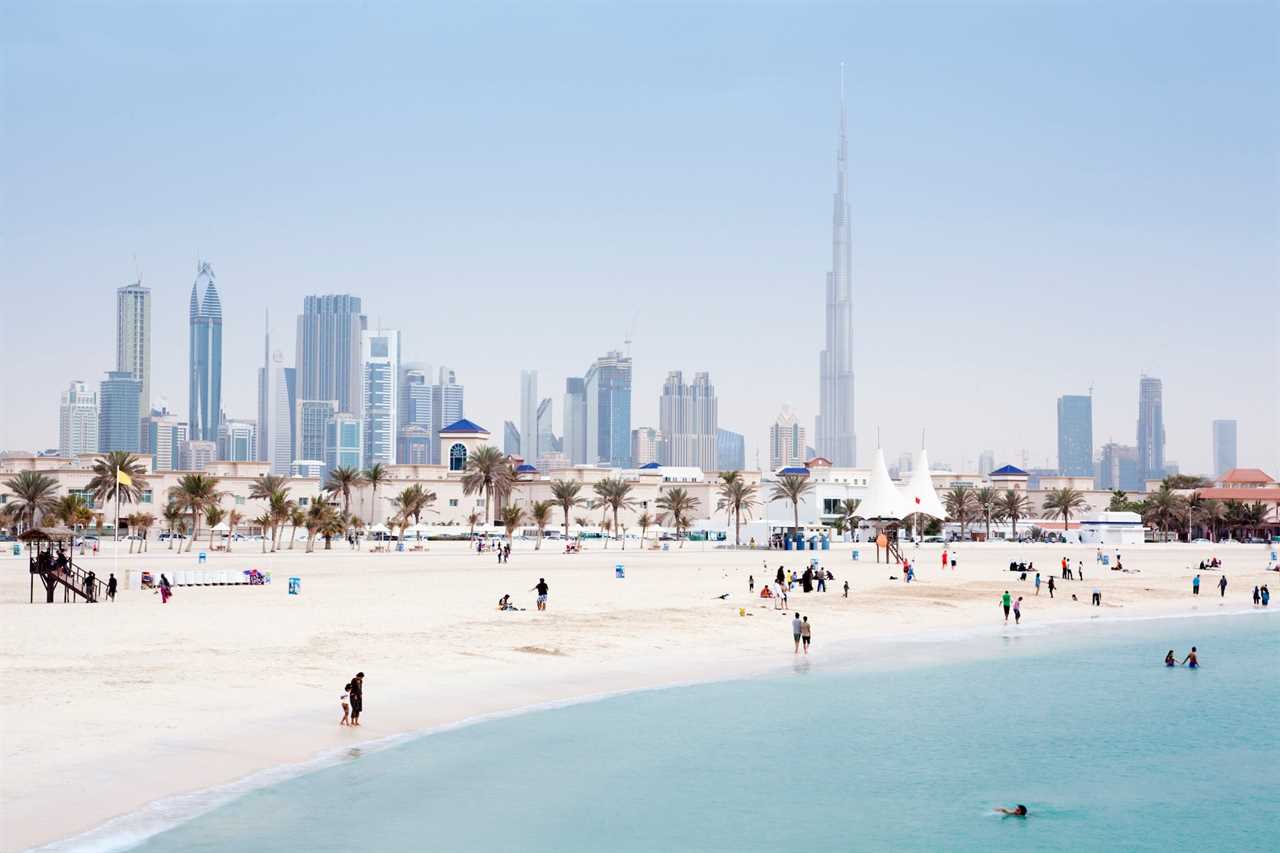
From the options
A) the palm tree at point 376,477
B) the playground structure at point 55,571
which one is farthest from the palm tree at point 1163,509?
the playground structure at point 55,571

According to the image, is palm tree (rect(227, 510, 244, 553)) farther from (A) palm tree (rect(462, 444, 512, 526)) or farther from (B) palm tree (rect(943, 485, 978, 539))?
(B) palm tree (rect(943, 485, 978, 539))

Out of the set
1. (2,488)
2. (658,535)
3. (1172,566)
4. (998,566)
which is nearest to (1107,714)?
(998,566)

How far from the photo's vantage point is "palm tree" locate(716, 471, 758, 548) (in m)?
107

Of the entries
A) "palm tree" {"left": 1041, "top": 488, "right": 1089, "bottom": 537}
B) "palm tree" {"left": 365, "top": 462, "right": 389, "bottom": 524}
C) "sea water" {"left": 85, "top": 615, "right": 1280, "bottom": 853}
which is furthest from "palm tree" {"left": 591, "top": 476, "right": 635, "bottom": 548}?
"sea water" {"left": 85, "top": 615, "right": 1280, "bottom": 853}

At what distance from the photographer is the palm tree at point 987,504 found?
11981 centimetres

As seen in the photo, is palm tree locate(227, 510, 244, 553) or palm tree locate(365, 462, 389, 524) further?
palm tree locate(365, 462, 389, 524)

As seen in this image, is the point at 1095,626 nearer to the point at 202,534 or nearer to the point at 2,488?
the point at 202,534

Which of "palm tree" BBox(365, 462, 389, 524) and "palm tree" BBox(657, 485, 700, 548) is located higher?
"palm tree" BBox(365, 462, 389, 524)

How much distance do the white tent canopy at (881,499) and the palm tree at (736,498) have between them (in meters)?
14.7

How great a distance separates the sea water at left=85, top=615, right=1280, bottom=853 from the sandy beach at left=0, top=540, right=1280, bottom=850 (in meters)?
1.49

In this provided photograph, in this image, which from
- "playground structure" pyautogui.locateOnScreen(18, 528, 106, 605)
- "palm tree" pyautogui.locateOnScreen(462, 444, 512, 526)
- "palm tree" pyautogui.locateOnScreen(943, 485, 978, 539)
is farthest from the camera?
"palm tree" pyautogui.locateOnScreen(943, 485, 978, 539)

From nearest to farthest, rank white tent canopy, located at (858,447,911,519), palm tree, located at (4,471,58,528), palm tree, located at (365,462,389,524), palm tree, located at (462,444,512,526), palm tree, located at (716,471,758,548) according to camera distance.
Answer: white tent canopy, located at (858,447,911,519) → palm tree, located at (4,471,58,528) → palm tree, located at (462,444,512,526) → palm tree, located at (365,462,389,524) → palm tree, located at (716,471,758,548)

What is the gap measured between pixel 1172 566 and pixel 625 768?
201 ft

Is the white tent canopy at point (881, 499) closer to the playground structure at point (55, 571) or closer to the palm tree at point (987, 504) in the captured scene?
the palm tree at point (987, 504)
